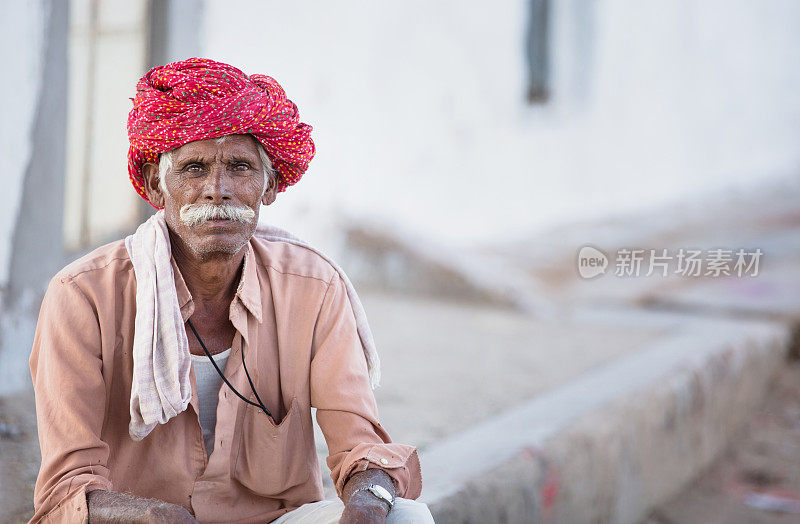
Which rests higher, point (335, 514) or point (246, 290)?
point (246, 290)

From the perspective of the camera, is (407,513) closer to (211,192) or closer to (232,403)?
(232,403)

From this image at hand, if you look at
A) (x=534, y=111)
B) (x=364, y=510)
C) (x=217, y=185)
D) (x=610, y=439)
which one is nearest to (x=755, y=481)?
(x=610, y=439)

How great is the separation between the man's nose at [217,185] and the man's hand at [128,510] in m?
0.64

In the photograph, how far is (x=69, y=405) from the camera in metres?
1.69

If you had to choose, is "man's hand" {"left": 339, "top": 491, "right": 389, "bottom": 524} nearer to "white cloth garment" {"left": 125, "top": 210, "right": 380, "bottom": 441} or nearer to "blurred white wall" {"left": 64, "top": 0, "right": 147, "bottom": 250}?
"white cloth garment" {"left": 125, "top": 210, "right": 380, "bottom": 441}

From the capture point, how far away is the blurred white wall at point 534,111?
6875 millimetres

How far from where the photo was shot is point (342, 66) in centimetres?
646

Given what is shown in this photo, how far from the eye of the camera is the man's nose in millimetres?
1889

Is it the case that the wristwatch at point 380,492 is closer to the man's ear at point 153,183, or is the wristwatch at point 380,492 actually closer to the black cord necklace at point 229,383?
the black cord necklace at point 229,383

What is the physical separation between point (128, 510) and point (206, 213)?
63cm

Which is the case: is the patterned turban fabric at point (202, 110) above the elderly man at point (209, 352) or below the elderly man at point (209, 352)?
above

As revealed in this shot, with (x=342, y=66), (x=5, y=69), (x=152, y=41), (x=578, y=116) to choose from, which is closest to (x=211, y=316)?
(x=5, y=69)

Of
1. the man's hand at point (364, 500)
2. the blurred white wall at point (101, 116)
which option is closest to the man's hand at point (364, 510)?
the man's hand at point (364, 500)

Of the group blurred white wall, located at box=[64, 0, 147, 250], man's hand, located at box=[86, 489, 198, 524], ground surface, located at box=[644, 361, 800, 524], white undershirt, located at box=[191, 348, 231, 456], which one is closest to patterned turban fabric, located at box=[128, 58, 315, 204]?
white undershirt, located at box=[191, 348, 231, 456]
